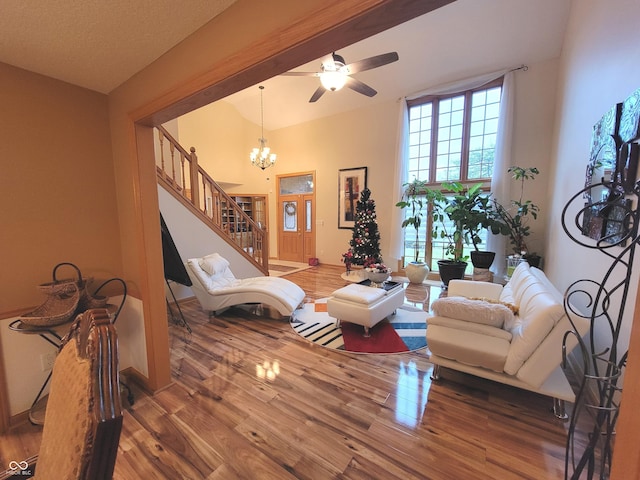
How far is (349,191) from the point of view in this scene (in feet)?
23.3

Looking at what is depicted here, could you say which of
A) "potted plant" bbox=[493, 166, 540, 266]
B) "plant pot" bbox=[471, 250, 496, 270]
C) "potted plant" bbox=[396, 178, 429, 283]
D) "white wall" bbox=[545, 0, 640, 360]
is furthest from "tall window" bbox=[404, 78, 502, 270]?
"white wall" bbox=[545, 0, 640, 360]

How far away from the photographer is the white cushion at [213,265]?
3914 mm

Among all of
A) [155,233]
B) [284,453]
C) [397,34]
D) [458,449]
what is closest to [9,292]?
[155,233]

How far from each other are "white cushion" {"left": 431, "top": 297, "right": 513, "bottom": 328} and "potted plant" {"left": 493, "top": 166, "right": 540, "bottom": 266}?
318cm

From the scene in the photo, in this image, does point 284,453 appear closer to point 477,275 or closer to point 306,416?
point 306,416

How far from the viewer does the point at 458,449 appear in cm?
168

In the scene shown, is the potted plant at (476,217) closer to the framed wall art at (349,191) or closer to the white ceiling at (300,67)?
the framed wall art at (349,191)

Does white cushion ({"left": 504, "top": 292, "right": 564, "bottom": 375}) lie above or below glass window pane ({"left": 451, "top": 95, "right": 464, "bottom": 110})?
below

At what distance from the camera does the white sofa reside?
5.73 ft

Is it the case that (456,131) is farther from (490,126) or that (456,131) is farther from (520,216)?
(520,216)

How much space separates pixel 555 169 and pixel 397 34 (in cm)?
339

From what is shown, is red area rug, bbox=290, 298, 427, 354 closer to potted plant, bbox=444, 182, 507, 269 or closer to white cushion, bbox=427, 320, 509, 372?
white cushion, bbox=427, 320, 509, 372

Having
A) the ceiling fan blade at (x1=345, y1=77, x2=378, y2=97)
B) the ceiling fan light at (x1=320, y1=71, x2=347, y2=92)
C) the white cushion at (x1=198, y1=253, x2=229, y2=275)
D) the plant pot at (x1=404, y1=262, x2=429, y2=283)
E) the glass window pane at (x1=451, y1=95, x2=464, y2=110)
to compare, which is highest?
the glass window pane at (x1=451, y1=95, x2=464, y2=110)

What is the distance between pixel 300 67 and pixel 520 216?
4.98m
